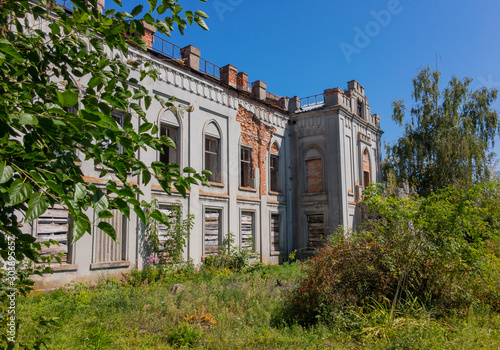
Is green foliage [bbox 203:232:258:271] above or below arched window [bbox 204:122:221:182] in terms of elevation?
below

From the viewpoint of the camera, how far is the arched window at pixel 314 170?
20.3m

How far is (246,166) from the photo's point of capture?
18.7 meters

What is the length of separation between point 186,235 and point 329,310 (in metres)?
7.47

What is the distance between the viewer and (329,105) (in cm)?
2027

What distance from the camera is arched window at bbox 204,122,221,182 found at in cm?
1658

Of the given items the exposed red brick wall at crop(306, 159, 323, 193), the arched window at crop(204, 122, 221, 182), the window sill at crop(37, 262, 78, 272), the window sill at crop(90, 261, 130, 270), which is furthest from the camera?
the exposed red brick wall at crop(306, 159, 323, 193)

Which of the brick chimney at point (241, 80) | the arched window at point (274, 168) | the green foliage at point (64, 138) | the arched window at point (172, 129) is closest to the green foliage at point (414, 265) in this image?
the green foliage at point (64, 138)

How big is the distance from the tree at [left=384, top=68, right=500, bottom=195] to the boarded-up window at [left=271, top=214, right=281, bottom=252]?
12150 mm

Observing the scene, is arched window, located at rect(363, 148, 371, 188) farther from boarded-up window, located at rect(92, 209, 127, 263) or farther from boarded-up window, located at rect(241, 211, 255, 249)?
boarded-up window, located at rect(92, 209, 127, 263)

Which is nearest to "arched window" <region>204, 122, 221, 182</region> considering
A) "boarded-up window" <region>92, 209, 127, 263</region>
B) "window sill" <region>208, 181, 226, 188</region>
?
"window sill" <region>208, 181, 226, 188</region>

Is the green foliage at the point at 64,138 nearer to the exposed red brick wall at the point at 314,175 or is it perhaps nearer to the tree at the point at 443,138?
the exposed red brick wall at the point at 314,175

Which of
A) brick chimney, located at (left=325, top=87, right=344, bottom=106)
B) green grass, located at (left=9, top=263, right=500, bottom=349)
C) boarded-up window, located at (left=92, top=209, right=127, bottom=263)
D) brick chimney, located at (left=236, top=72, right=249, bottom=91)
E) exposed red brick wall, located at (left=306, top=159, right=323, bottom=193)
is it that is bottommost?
green grass, located at (left=9, top=263, right=500, bottom=349)

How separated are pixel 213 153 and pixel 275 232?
18.6 ft

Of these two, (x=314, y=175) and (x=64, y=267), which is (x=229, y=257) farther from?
(x=314, y=175)
